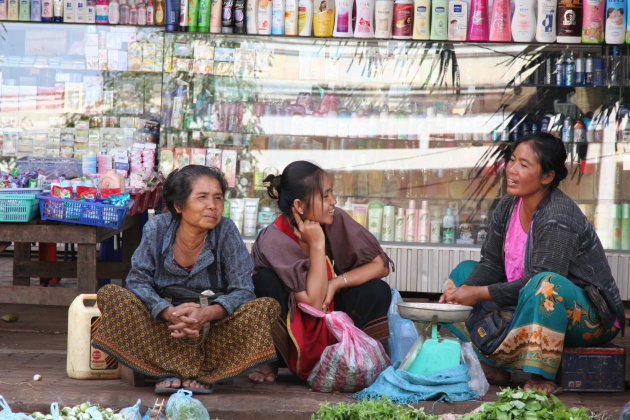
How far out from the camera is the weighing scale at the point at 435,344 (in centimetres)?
359

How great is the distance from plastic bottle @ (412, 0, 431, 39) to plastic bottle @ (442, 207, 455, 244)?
3.99 ft

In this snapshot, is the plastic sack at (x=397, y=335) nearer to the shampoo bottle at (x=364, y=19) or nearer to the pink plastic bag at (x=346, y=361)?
the pink plastic bag at (x=346, y=361)

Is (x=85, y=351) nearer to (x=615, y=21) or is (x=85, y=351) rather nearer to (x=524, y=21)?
(x=524, y=21)

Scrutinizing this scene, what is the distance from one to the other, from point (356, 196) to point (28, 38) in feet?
9.12

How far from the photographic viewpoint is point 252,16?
228 inches

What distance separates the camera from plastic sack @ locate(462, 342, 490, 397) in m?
3.64

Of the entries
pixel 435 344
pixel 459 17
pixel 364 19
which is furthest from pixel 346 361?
pixel 459 17

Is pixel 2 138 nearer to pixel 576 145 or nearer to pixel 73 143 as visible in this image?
pixel 73 143

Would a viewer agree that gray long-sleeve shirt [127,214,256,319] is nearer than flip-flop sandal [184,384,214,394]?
No

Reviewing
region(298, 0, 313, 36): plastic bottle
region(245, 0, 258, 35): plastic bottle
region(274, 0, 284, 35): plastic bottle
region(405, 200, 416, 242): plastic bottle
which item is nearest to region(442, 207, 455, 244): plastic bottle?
region(405, 200, 416, 242): plastic bottle

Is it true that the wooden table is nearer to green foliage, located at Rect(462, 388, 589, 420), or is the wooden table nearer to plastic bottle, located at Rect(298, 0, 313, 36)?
plastic bottle, located at Rect(298, 0, 313, 36)

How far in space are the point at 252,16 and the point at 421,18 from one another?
112cm

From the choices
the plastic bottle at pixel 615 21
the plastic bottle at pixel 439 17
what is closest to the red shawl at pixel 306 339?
the plastic bottle at pixel 439 17

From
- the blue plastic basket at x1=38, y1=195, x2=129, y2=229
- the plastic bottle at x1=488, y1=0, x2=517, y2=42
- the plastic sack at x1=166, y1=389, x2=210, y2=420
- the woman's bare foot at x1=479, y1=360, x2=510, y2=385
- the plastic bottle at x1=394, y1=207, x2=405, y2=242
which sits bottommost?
the woman's bare foot at x1=479, y1=360, x2=510, y2=385
